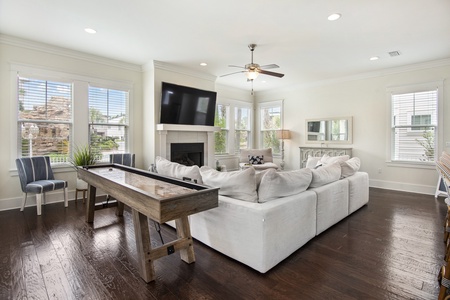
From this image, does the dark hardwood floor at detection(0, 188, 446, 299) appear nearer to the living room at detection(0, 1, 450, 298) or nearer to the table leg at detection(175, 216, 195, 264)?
the table leg at detection(175, 216, 195, 264)

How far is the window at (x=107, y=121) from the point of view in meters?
4.84

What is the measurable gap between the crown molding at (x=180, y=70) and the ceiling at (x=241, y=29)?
0.15 meters

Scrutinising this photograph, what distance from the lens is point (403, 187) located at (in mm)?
5398

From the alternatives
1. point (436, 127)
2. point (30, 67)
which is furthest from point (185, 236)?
point (436, 127)

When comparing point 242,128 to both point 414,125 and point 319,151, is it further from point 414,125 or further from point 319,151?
point 414,125

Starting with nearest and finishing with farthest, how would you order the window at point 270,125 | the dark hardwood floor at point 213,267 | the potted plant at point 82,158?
the dark hardwood floor at point 213,267, the potted plant at point 82,158, the window at point 270,125

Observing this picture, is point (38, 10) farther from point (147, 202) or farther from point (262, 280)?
point (262, 280)

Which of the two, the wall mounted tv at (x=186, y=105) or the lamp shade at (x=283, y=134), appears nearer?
the wall mounted tv at (x=186, y=105)

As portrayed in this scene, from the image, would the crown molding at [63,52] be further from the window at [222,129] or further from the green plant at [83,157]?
the window at [222,129]

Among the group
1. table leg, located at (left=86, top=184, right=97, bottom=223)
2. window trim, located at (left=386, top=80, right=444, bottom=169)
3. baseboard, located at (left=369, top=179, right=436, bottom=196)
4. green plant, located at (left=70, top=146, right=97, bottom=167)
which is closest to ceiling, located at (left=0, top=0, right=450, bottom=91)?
window trim, located at (left=386, top=80, right=444, bottom=169)

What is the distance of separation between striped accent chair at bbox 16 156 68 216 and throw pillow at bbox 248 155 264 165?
4.62 m

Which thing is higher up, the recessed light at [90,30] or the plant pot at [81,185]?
the recessed light at [90,30]

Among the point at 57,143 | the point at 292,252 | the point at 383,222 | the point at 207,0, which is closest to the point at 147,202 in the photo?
the point at 292,252

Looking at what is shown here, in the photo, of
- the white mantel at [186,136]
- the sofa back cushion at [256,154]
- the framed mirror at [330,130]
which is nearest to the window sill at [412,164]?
the framed mirror at [330,130]
